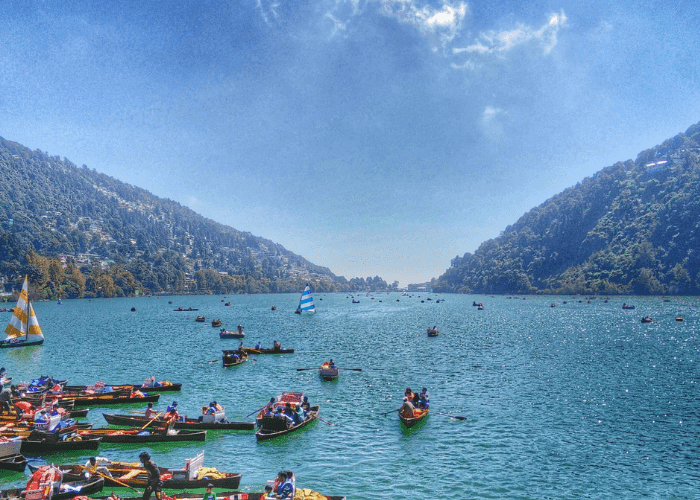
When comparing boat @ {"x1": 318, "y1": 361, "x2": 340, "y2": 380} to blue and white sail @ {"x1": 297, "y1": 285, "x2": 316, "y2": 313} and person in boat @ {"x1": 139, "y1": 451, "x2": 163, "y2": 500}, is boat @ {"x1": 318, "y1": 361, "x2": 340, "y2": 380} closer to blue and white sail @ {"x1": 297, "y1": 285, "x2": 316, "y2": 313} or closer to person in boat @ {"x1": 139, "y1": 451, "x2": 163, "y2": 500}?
person in boat @ {"x1": 139, "y1": 451, "x2": 163, "y2": 500}

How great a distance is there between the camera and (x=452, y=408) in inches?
1454

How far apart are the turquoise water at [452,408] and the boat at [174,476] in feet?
4.86

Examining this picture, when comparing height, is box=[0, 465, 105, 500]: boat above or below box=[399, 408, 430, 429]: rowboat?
above

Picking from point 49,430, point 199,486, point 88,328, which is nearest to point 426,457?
point 199,486

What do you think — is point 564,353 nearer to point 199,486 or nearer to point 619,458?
point 619,458

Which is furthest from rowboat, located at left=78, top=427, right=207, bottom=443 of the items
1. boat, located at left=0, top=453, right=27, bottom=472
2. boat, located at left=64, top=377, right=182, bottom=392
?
boat, located at left=64, top=377, right=182, bottom=392

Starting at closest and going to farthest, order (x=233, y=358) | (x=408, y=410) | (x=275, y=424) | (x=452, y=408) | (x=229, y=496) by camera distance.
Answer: (x=229, y=496)
(x=275, y=424)
(x=408, y=410)
(x=452, y=408)
(x=233, y=358)

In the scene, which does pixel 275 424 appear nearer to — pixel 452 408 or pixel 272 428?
pixel 272 428

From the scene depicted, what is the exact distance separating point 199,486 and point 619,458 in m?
24.7

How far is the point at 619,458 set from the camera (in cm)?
2641

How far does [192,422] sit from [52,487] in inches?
450

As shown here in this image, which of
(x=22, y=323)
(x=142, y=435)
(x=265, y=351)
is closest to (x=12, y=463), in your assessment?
(x=142, y=435)

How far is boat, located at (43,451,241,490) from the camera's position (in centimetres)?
2067

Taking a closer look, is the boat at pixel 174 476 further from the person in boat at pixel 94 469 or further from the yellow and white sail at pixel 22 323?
the yellow and white sail at pixel 22 323
